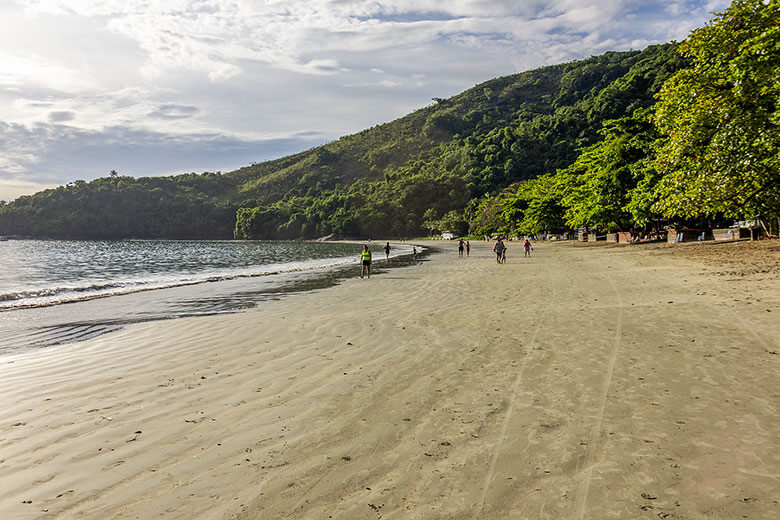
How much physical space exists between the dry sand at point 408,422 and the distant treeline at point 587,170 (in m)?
10.6

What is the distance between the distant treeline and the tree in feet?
0.16

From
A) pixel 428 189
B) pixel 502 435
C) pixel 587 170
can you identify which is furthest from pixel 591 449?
pixel 428 189

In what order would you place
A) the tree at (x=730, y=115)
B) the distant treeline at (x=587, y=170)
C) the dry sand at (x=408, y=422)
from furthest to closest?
the distant treeline at (x=587, y=170), the tree at (x=730, y=115), the dry sand at (x=408, y=422)

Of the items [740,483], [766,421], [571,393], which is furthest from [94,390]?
[766,421]

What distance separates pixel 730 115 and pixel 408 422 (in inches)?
788

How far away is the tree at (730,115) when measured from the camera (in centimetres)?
1599

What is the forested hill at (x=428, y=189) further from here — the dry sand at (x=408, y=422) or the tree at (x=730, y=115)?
the dry sand at (x=408, y=422)

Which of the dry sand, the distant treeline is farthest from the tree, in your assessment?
the dry sand

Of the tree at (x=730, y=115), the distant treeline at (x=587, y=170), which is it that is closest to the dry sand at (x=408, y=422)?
the tree at (x=730, y=115)

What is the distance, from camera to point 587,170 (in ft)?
168

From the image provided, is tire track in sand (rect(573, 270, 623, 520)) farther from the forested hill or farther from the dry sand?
the forested hill

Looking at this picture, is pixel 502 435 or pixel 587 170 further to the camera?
pixel 587 170

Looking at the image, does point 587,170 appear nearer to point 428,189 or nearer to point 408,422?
point 408,422

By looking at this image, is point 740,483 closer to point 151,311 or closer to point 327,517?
point 327,517
